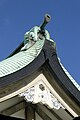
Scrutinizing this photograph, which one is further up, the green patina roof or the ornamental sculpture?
the green patina roof

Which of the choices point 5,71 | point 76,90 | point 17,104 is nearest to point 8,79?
point 5,71

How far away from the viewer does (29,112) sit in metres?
4.47

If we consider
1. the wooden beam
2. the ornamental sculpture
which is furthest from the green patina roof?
the wooden beam

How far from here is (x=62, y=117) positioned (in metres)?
4.54

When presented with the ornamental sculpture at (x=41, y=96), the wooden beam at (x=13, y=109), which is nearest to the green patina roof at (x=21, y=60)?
the ornamental sculpture at (x=41, y=96)

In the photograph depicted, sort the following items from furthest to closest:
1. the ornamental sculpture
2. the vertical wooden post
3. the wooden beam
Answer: the vertical wooden post < the wooden beam < the ornamental sculpture

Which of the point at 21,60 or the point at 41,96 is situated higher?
the point at 21,60

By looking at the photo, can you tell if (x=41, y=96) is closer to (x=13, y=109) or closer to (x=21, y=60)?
(x=13, y=109)

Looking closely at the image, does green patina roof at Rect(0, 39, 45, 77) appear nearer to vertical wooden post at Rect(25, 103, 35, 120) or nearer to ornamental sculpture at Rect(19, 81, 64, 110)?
ornamental sculpture at Rect(19, 81, 64, 110)

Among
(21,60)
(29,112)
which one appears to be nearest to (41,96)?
(29,112)

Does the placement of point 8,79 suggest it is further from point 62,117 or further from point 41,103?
point 62,117

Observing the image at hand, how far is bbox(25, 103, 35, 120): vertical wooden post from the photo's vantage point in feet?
14.6

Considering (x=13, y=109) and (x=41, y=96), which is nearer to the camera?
(x=41, y=96)

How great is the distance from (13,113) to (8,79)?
50 cm
